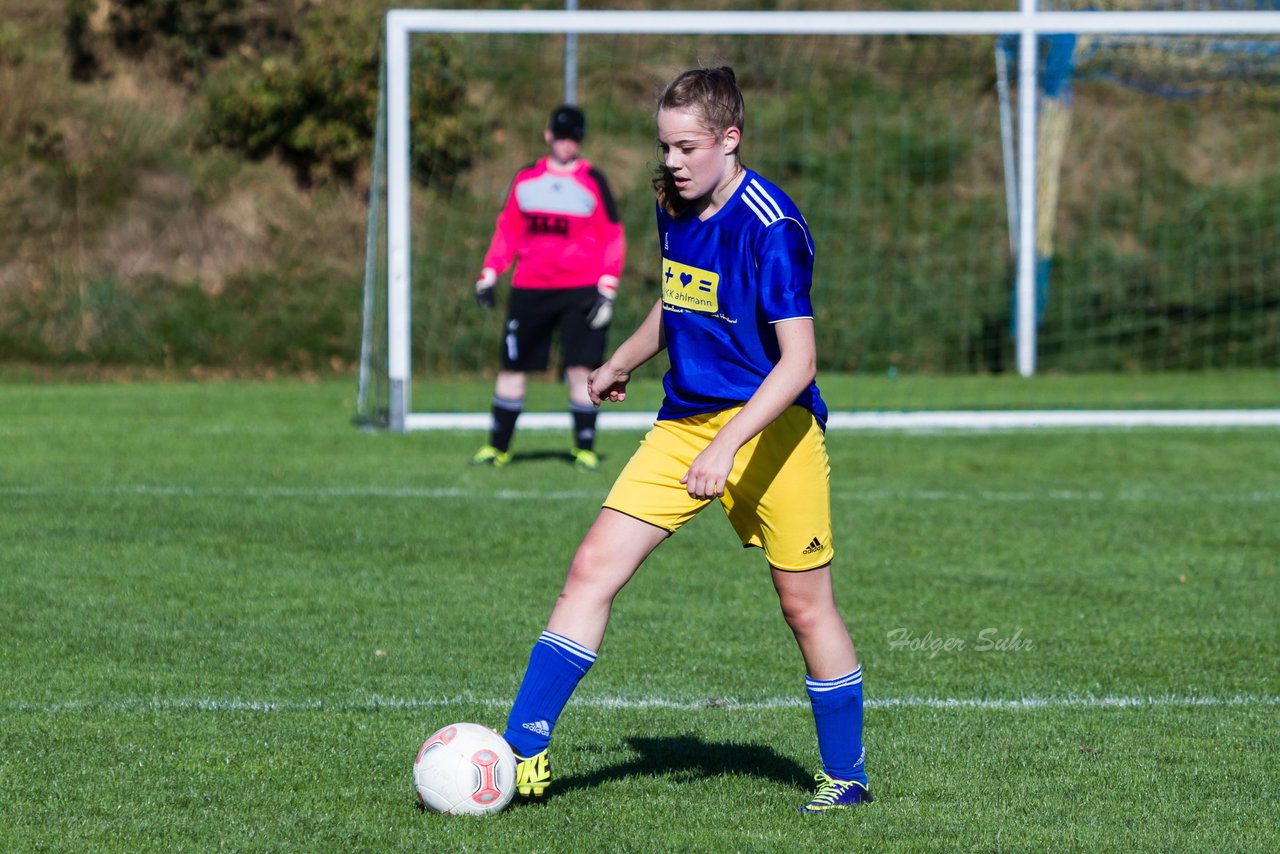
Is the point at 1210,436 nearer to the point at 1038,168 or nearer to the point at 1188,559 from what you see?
the point at 1188,559

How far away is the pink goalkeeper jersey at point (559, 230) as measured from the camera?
33.2 feet

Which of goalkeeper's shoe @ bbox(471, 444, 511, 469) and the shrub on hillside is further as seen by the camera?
the shrub on hillside

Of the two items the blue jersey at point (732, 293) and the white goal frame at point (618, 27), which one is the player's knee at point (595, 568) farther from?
the white goal frame at point (618, 27)

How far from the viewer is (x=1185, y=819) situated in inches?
153

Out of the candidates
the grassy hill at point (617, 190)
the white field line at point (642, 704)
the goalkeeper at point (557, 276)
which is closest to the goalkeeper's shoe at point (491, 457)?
the goalkeeper at point (557, 276)

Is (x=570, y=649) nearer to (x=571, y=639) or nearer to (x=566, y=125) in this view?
(x=571, y=639)

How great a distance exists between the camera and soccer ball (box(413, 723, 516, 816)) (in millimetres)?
3752

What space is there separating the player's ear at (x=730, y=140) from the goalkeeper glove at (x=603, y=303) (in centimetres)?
629

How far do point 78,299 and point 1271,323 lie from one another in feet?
43.6

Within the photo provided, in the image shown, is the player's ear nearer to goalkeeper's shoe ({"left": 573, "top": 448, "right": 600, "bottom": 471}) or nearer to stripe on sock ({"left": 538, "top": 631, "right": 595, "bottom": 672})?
stripe on sock ({"left": 538, "top": 631, "right": 595, "bottom": 672})

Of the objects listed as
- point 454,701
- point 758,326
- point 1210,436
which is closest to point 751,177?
point 758,326

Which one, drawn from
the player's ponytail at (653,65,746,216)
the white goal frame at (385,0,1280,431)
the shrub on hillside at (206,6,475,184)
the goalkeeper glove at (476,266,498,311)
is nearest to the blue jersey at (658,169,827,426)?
the player's ponytail at (653,65,746,216)

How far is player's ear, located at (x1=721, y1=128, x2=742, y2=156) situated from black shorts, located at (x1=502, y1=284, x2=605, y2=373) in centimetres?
650

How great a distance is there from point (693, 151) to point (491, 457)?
685 centimetres
